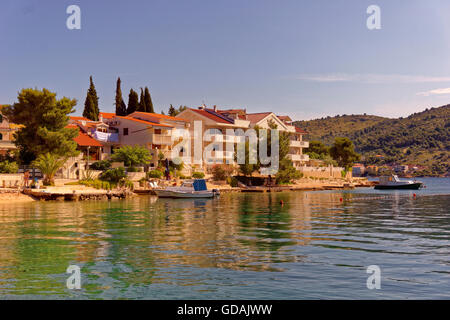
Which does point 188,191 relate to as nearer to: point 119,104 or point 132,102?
point 132,102

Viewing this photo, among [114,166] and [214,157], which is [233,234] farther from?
[214,157]

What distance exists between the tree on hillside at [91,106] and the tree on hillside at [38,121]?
31425 mm

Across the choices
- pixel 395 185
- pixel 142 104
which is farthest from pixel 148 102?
pixel 395 185

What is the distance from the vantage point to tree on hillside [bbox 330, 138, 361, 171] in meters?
126

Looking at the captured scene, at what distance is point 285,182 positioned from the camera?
94.4 metres

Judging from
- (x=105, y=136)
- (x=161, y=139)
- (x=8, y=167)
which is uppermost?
(x=105, y=136)

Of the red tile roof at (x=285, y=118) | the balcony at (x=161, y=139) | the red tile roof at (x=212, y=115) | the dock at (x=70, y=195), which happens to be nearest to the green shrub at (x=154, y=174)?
the balcony at (x=161, y=139)

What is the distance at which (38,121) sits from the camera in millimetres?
67250

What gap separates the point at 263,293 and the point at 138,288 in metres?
4.06

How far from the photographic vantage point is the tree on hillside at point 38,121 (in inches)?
2603

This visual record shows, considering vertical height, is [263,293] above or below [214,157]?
below

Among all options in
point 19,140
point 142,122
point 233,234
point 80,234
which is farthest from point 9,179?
point 233,234

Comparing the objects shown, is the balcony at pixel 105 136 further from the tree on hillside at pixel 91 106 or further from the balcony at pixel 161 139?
the tree on hillside at pixel 91 106

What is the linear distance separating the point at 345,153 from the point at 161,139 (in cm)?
5886
